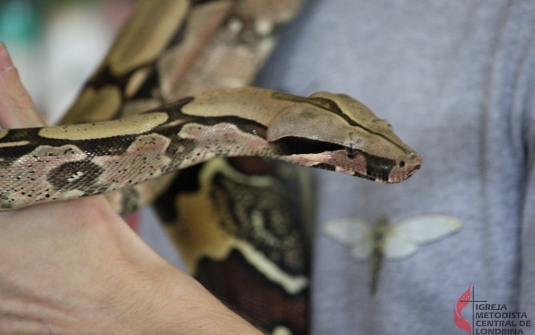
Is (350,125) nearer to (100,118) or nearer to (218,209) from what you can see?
(218,209)

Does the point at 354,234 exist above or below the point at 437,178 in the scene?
below

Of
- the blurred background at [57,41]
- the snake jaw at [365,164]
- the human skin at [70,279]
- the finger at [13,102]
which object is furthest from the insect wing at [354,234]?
the blurred background at [57,41]

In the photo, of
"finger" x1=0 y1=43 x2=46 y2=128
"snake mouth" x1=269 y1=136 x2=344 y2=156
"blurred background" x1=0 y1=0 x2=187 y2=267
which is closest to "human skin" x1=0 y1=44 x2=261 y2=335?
"finger" x1=0 y1=43 x2=46 y2=128

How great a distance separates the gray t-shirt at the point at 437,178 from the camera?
93 cm

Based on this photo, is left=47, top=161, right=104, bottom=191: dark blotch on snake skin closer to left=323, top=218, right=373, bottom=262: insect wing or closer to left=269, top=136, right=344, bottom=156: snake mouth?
left=269, top=136, right=344, bottom=156: snake mouth

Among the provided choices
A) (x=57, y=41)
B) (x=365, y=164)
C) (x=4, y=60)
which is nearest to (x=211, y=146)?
(x=365, y=164)

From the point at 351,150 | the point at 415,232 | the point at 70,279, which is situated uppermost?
the point at 351,150

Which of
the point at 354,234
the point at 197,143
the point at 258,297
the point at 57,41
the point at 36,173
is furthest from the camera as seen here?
the point at 57,41

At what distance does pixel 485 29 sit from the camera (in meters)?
1.07

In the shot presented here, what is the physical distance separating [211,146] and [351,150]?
11.1 inches

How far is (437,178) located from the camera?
41.5 inches

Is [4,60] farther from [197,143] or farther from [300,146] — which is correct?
[300,146]

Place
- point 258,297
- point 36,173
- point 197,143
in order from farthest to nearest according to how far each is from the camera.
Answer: point 258,297, point 197,143, point 36,173

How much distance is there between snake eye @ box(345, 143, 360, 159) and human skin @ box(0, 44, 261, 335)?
14.0 inches
